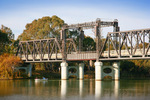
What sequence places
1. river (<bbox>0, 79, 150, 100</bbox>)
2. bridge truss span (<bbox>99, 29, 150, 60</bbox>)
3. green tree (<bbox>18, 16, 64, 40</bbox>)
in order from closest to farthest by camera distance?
river (<bbox>0, 79, 150, 100</bbox>), bridge truss span (<bbox>99, 29, 150, 60</bbox>), green tree (<bbox>18, 16, 64, 40</bbox>)

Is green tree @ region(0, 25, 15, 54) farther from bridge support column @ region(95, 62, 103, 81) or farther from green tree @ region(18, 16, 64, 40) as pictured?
bridge support column @ region(95, 62, 103, 81)

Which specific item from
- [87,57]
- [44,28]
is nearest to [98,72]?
[87,57]

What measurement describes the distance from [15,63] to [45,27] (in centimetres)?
2792

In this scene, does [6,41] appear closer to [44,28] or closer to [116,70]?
[44,28]

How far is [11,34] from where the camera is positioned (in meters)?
135

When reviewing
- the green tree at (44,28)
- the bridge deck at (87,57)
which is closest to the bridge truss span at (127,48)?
the bridge deck at (87,57)

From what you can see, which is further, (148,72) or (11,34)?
(11,34)

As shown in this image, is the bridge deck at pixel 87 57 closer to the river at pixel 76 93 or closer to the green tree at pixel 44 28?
the green tree at pixel 44 28

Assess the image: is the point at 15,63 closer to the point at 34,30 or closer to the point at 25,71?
the point at 25,71

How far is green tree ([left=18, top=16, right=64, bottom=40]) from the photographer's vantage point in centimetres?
12862

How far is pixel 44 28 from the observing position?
129m

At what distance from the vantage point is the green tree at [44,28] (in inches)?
5064

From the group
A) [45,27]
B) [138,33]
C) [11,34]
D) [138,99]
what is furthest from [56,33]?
[138,99]

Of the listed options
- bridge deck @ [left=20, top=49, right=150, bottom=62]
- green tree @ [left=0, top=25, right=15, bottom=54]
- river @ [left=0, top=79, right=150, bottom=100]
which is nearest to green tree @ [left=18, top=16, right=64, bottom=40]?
green tree @ [left=0, top=25, right=15, bottom=54]
